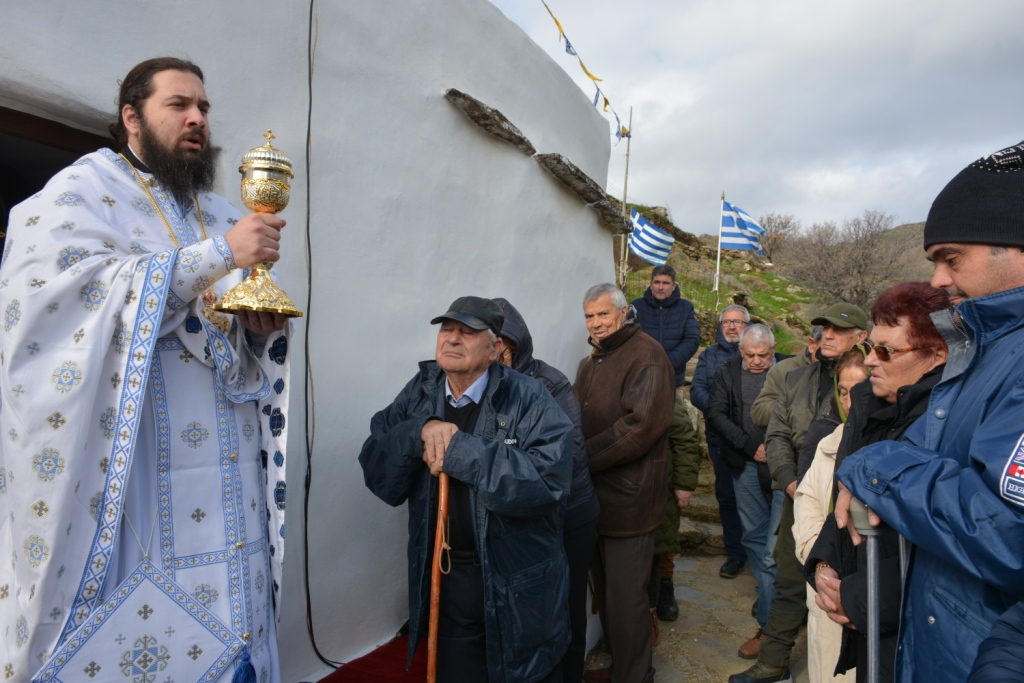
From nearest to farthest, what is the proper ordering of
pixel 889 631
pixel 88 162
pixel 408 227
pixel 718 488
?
pixel 88 162 → pixel 889 631 → pixel 408 227 → pixel 718 488

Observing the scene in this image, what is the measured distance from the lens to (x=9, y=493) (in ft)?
5.43

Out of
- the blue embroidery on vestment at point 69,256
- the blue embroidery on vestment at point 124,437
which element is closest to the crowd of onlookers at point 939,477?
the blue embroidery on vestment at point 124,437

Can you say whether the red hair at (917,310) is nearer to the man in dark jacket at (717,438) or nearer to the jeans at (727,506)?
the man in dark jacket at (717,438)

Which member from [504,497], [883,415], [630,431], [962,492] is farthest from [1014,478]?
[630,431]

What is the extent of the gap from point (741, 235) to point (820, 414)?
354 inches

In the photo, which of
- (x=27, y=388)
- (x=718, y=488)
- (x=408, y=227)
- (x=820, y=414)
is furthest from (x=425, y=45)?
(x=718, y=488)

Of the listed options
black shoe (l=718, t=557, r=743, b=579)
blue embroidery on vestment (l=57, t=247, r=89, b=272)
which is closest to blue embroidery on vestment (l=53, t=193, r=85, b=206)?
blue embroidery on vestment (l=57, t=247, r=89, b=272)

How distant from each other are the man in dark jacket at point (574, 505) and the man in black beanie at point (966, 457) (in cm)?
167

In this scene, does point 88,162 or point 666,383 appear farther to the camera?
point 666,383

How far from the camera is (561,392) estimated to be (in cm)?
346

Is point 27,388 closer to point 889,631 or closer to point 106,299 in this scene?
point 106,299

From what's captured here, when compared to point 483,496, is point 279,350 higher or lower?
higher

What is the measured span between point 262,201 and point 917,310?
215 centimetres

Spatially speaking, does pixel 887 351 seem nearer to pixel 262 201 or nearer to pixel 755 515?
pixel 262 201
